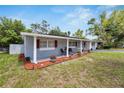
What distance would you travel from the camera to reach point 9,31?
19625mm

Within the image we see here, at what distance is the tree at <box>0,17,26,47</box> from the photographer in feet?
65.0

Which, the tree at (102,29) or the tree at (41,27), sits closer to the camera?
the tree at (102,29)

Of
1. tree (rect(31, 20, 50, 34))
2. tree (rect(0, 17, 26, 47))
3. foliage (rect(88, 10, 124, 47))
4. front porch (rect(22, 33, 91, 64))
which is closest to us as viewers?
front porch (rect(22, 33, 91, 64))

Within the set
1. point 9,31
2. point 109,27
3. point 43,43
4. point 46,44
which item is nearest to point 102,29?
point 109,27

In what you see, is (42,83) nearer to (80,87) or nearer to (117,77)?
(80,87)

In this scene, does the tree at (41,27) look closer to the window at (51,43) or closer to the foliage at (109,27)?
the foliage at (109,27)

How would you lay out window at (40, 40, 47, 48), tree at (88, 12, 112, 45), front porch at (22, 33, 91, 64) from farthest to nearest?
tree at (88, 12, 112, 45) → window at (40, 40, 47, 48) → front porch at (22, 33, 91, 64)

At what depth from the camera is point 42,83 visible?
610cm

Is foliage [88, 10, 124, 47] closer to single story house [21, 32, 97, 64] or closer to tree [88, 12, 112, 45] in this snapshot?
tree [88, 12, 112, 45]

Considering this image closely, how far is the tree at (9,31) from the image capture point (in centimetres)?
1981

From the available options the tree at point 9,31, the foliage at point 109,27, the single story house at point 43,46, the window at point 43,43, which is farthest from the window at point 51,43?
the foliage at point 109,27

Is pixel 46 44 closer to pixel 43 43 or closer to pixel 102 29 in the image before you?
pixel 43 43

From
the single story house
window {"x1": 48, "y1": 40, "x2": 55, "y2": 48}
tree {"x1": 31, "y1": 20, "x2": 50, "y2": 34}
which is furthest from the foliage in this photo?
window {"x1": 48, "y1": 40, "x2": 55, "y2": 48}
